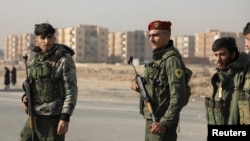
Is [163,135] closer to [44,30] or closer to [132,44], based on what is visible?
[44,30]

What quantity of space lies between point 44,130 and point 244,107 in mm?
2066

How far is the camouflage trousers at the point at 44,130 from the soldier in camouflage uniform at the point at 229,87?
1606 mm

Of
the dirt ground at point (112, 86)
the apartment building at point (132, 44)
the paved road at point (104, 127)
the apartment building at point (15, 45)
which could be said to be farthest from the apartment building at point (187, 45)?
the paved road at point (104, 127)

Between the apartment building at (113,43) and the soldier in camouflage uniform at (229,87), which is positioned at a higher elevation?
the soldier in camouflage uniform at (229,87)

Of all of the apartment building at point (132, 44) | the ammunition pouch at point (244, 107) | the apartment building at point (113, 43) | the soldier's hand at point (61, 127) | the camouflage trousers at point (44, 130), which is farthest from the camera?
the apartment building at point (132, 44)

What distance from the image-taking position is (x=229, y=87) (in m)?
3.64

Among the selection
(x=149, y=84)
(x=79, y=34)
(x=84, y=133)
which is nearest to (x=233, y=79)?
(x=149, y=84)

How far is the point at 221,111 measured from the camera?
12.0ft

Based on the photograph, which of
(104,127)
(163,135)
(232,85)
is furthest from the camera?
(104,127)

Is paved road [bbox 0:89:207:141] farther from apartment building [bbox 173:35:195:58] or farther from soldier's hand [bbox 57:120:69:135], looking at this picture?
apartment building [bbox 173:35:195:58]

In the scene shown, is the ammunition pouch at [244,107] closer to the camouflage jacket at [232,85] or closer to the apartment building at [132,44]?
the camouflage jacket at [232,85]

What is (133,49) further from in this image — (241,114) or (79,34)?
(241,114)

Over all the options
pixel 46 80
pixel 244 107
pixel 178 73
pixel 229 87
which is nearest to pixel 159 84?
pixel 178 73

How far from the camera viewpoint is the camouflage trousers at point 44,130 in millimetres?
4379
